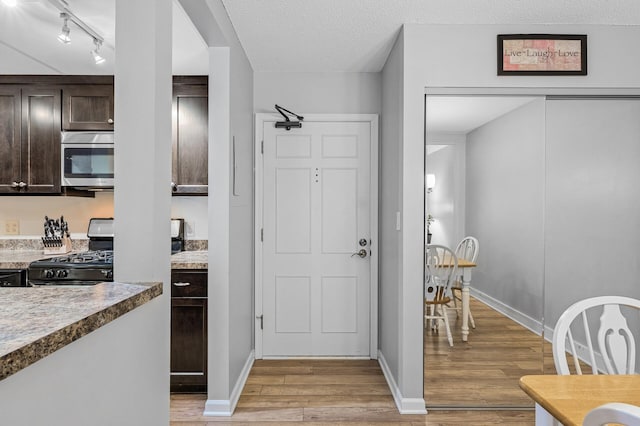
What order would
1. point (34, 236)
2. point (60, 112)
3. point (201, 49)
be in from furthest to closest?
point (34, 236) → point (60, 112) → point (201, 49)

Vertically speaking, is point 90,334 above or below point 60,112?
below

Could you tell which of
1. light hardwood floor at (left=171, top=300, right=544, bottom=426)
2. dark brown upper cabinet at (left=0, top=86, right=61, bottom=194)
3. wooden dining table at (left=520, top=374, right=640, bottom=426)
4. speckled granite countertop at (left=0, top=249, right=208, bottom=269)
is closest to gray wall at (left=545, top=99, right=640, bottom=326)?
light hardwood floor at (left=171, top=300, right=544, bottom=426)

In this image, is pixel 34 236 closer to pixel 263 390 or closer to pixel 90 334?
pixel 263 390

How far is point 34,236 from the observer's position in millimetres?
3740

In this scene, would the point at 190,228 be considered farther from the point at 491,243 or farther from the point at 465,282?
the point at 491,243

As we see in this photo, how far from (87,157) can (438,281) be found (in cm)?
284

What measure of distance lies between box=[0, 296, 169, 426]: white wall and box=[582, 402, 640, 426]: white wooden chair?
43.5 inches

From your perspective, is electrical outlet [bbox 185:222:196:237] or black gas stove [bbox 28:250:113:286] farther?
electrical outlet [bbox 185:222:196:237]

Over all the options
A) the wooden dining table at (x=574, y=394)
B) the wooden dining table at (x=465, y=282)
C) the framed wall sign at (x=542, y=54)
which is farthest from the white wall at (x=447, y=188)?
the wooden dining table at (x=574, y=394)

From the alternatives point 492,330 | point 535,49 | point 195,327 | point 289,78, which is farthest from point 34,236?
point 535,49

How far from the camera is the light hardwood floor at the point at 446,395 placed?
2.70 metres

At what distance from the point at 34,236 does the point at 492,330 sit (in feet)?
12.4

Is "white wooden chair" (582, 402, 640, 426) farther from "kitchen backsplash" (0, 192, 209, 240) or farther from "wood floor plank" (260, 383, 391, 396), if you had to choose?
"kitchen backsplash" (0, 192, 209, 240)

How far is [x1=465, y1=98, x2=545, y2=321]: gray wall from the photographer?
2889 millimetres
